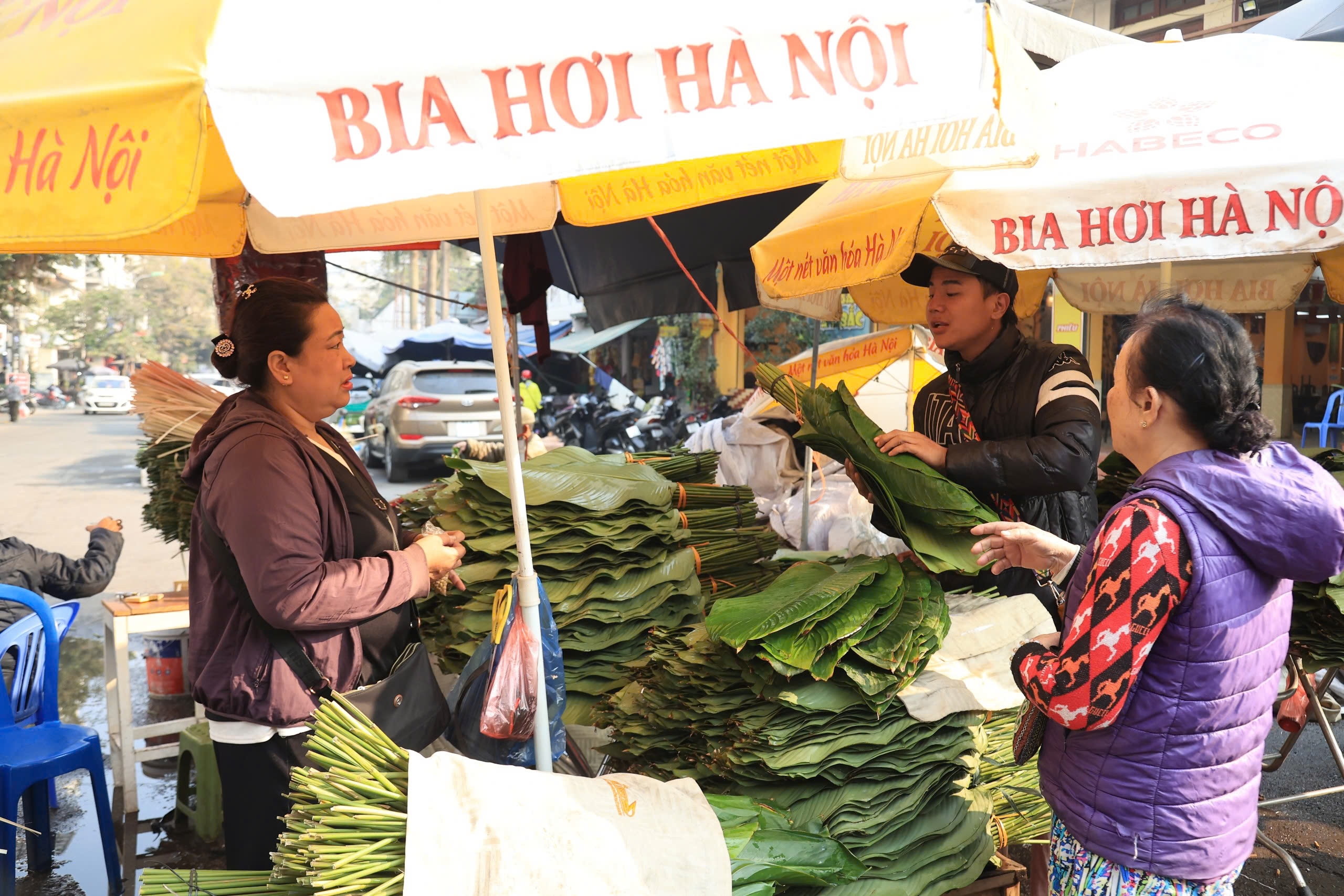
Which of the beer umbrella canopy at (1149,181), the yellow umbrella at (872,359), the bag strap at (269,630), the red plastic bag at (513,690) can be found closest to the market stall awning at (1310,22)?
the yellow umbrella at (872,359)

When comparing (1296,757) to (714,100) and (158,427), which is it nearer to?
(714,100)

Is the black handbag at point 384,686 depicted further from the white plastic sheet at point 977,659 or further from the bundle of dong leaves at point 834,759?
the white plastic sheet at point 977,659

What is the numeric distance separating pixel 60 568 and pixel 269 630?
2845 mm

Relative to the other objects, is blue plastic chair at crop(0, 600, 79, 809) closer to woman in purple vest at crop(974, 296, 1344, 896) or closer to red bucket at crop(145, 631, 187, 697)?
red bucket at crop(145, 631, 187, 697)

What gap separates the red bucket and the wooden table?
389mm

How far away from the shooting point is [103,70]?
129 cm

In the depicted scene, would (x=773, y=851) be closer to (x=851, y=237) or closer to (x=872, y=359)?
(x=851, y=237)

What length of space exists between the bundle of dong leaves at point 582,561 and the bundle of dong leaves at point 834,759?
0.47 metres

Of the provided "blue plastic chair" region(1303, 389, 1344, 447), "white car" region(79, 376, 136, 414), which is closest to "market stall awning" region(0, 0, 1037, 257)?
"blue plastic chair" region(1303, 389, 1344, 447)

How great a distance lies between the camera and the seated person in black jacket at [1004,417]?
8.10 feet

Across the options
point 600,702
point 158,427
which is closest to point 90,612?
point 158,427

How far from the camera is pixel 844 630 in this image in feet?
6.68

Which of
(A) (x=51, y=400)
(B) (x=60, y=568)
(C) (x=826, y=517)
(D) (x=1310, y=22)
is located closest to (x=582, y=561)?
(B) (x=60, y=568)

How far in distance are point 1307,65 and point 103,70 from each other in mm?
2964
